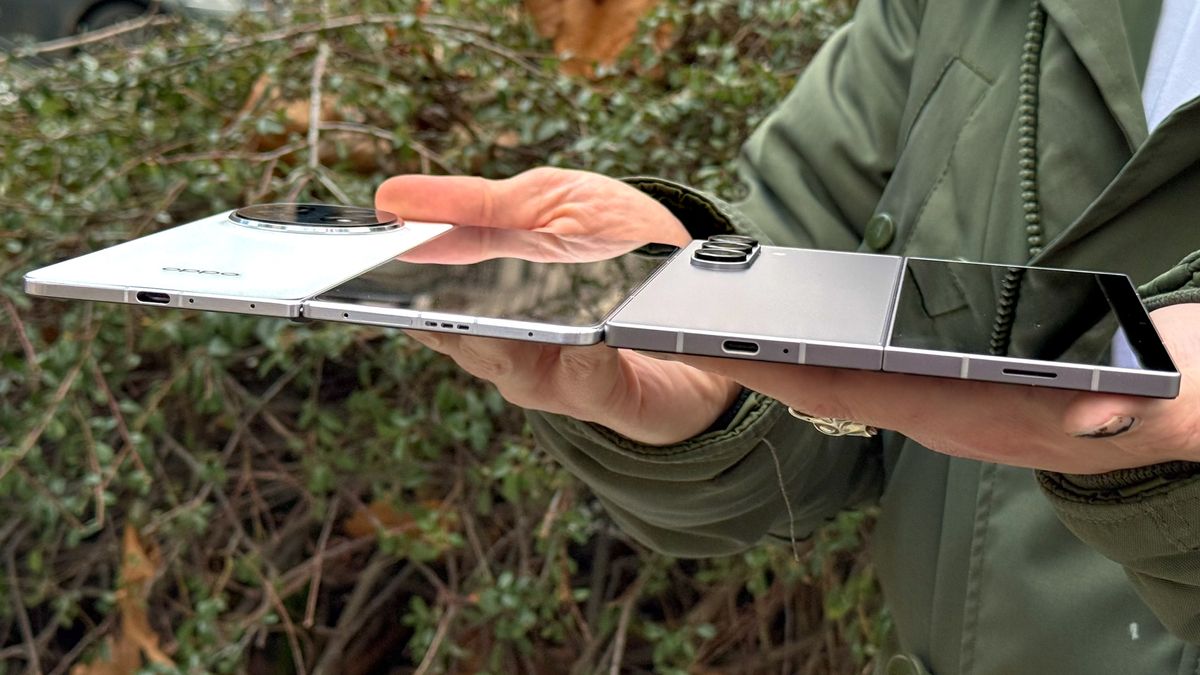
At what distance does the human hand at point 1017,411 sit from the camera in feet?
1.26

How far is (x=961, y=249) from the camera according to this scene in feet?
2.19

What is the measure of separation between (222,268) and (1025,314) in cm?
38

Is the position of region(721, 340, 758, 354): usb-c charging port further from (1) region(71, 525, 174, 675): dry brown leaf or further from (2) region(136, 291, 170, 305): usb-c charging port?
(1) region(71, 525, 174, 675): dry brown leaf

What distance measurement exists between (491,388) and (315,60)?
45 centimetres

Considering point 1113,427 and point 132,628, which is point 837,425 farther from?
point 132,628

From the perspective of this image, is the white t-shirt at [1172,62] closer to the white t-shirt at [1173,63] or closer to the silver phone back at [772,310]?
the white t-shirt at [1173,63]

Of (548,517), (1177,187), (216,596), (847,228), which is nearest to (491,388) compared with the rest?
(548,517)

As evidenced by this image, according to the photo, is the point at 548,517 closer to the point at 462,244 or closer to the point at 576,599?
the point at 576,599

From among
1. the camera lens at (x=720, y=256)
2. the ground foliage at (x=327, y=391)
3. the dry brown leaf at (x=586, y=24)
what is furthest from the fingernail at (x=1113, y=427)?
the dry brown leaf at (x=586, y=24)

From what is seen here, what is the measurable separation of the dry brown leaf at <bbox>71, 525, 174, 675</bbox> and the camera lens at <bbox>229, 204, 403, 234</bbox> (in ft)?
2.72

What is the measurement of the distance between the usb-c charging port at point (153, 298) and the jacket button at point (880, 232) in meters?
0.44

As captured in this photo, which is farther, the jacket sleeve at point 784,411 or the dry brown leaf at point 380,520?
the dry brown leaf at point 380,520

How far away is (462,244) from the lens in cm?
62

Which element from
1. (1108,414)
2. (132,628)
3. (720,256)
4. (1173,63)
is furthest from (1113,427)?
(132,628)
